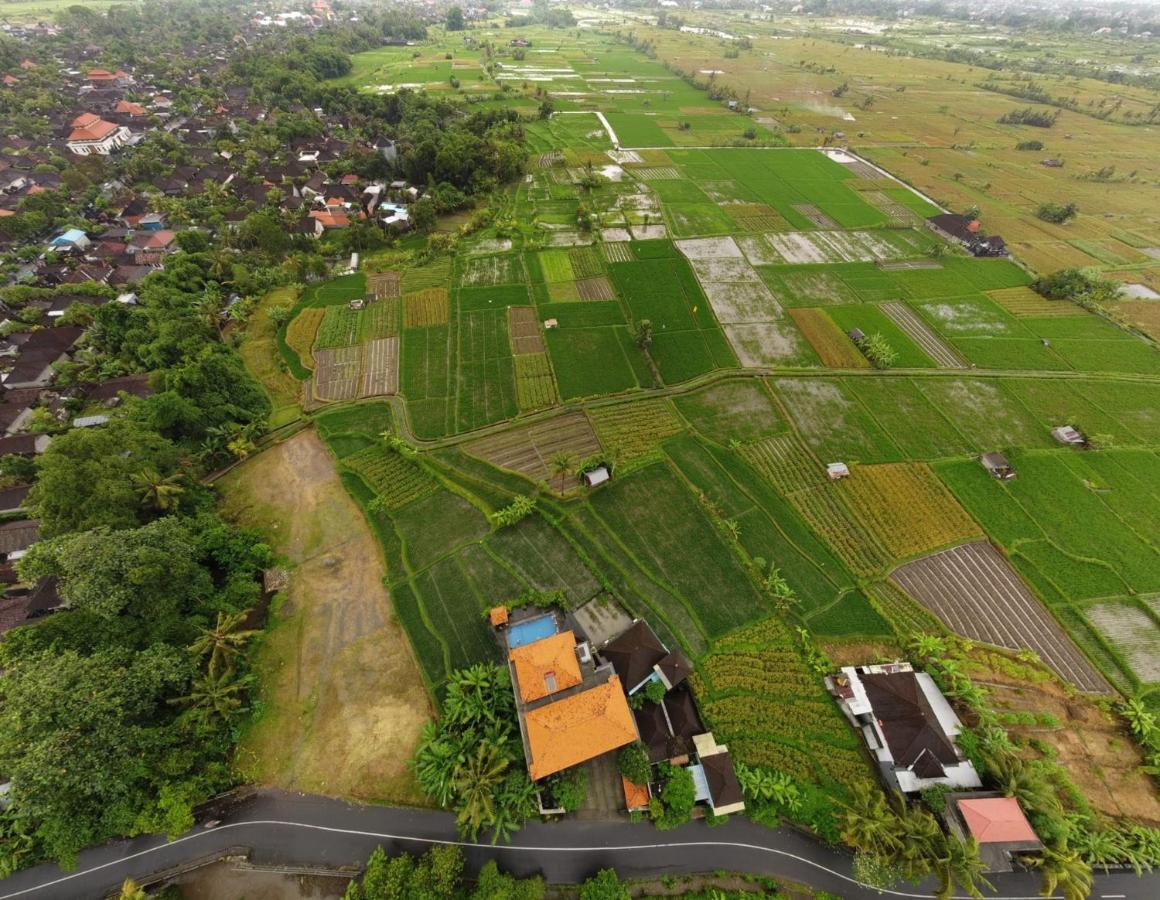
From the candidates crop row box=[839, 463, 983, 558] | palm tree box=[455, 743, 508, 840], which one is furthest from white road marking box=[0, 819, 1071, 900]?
crop row box=[839, 463, 983, 558]

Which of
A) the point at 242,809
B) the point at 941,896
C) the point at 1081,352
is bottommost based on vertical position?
the point at 242,809

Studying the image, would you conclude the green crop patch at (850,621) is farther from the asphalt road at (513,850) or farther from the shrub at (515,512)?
the shrub at (515,512)

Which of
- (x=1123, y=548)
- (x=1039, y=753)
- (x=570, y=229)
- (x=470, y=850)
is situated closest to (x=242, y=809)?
(x=470, y=850)

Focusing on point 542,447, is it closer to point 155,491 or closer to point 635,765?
point 635,765

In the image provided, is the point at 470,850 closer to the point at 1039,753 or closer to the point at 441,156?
the point at 1039,753

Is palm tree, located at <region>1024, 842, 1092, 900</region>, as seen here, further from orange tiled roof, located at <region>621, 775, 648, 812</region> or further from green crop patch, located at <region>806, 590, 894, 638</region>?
orange tiled roof, located at <region>621, 775, 648, 812</region>

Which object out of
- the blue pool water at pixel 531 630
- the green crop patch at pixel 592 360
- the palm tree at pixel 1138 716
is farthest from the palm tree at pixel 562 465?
the palm tree at pixel 1138 716
